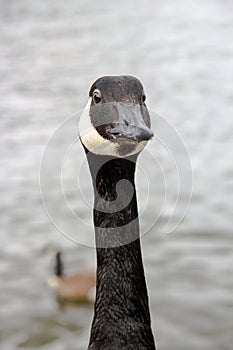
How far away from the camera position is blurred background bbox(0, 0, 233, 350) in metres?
5.98

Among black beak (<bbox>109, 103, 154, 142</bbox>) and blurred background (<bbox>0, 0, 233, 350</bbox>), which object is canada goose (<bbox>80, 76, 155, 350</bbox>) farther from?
blurred background (<bbox>0, 0, 233, 350</bbox>)

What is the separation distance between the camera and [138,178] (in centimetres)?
799

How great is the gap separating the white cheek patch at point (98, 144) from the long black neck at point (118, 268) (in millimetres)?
74

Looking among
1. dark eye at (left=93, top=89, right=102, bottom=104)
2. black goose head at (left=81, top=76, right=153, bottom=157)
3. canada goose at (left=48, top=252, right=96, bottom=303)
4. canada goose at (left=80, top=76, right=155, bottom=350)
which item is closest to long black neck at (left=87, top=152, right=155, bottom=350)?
canada goose at (left=80, top=76, right=155, bottom=350)

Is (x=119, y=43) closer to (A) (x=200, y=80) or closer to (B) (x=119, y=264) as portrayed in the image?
(A) (x=200, y=80)

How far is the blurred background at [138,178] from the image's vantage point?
598 cm

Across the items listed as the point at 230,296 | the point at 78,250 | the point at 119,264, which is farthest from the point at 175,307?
the point at 119,264

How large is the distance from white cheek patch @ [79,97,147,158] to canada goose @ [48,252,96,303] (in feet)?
10.1

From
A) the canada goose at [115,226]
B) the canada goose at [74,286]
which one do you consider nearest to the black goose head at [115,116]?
the canada goose at [115,226]

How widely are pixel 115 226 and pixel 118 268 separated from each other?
0.57 ft

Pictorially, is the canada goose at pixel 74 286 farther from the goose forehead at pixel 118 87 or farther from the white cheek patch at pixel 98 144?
the goose forehead at pixel 118 87

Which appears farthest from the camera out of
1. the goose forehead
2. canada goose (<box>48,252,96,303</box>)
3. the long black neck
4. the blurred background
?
canada goose (<box>48,252,96,303</box>)

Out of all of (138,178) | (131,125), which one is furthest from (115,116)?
(138,178)

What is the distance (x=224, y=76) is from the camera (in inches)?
469
